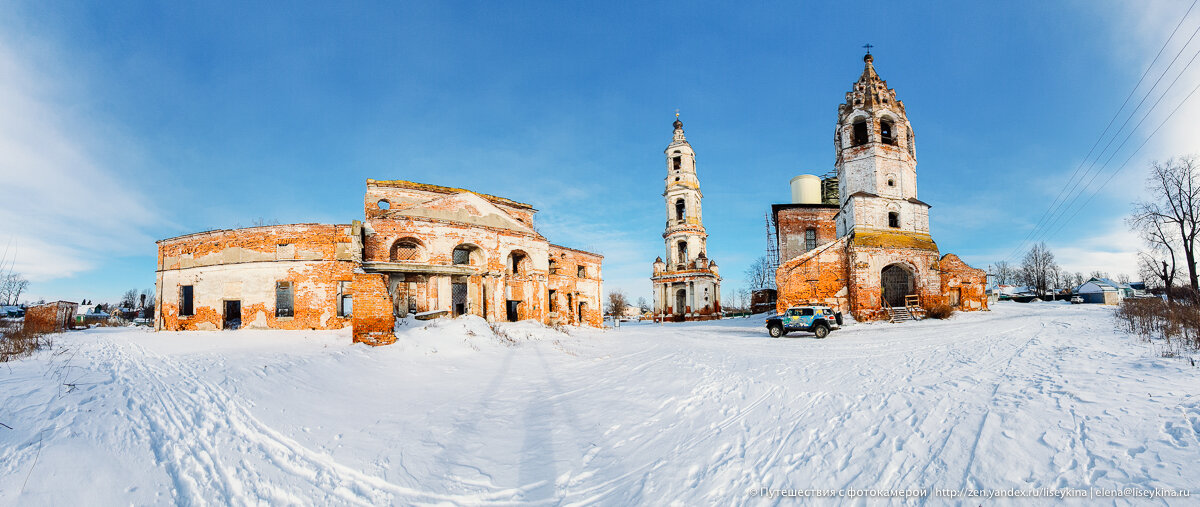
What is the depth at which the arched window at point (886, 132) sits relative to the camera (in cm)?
2719

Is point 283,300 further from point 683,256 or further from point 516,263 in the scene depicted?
point 683,256

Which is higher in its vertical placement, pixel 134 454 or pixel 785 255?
pixel 785 255

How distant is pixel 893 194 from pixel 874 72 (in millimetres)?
8101

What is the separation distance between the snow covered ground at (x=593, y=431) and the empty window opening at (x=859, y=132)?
20343mm

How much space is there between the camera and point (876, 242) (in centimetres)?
2425

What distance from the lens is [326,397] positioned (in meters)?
7.70

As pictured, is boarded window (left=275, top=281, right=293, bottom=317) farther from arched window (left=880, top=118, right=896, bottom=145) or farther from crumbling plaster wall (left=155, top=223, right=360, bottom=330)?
arched window (left=880, top=118, right=896, bottom=145)

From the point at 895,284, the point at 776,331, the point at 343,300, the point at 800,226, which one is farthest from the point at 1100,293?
the point at 343,300

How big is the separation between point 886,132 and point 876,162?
3090 mm

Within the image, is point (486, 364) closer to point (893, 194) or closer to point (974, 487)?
point (974, 487)

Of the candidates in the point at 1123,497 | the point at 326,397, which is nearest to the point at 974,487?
the point at 1123,497

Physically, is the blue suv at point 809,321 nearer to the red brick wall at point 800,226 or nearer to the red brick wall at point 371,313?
the red brick wall at point 371,313

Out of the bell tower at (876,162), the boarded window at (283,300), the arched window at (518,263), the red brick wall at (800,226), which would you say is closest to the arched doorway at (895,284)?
the bell tower at (876,162)

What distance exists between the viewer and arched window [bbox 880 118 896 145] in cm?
2719
